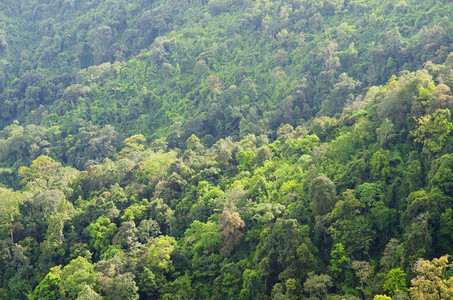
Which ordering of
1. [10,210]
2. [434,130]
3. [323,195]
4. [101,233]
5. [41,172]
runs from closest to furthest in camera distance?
[434,130]
[323,195]
[101,233]
[10,210]
[41,172]

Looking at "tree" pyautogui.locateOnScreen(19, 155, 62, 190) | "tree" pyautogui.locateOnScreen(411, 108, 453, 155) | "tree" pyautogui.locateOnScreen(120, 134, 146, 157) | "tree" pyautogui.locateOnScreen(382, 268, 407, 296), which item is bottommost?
"tree" pyautogui.locateOnScreen(120, 134, 146, 157)

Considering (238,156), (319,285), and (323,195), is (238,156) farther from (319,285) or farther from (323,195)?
(319,285)

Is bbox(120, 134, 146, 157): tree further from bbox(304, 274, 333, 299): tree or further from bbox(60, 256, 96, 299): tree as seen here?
bbox(304, 274, 333, 299): tree

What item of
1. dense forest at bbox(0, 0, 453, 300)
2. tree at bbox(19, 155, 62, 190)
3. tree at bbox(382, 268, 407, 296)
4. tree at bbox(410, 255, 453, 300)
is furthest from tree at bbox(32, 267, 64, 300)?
tree at bbox(410, 255, 453, 300)

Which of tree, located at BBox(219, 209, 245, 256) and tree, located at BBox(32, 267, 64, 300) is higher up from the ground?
tree, located at BBox(219, 209, 245, 256)

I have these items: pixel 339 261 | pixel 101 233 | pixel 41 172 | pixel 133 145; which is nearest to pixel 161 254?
pixel 101 233

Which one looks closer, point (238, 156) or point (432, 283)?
point (432, 283)

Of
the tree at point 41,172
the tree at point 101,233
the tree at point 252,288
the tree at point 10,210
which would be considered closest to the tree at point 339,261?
the tree at point 252,288

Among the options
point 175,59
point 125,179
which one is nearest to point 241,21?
point 175,59
